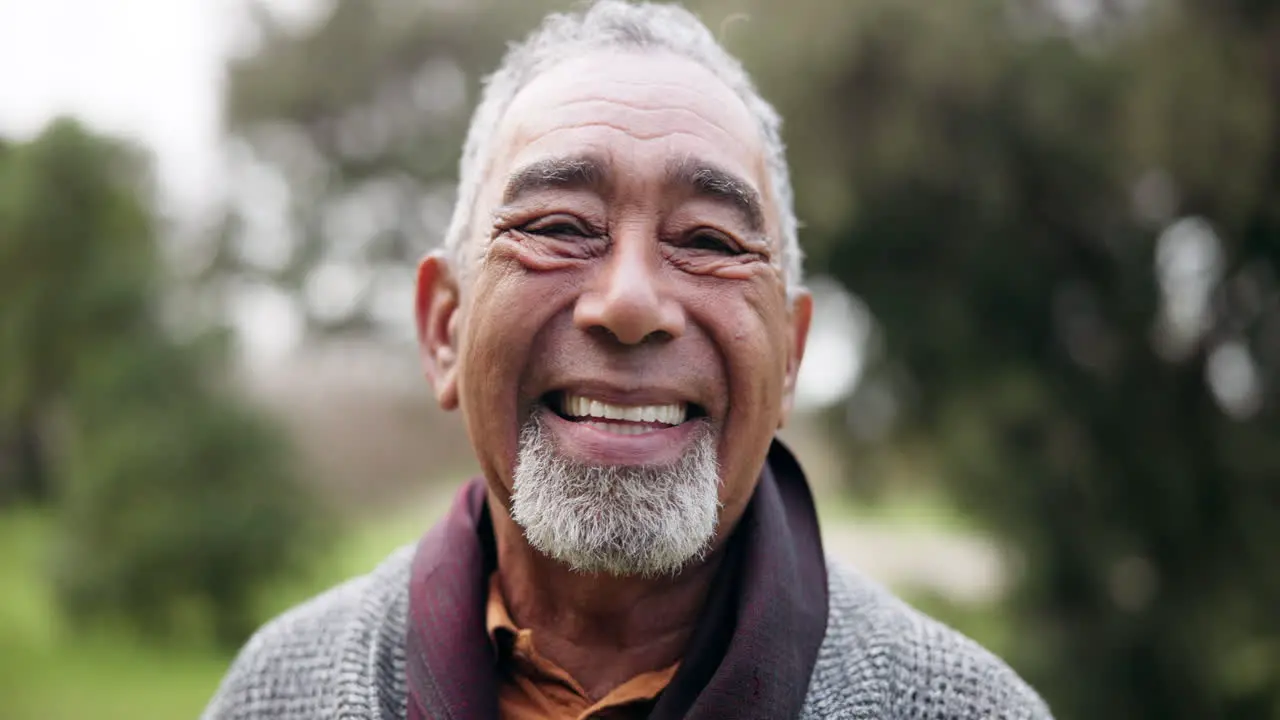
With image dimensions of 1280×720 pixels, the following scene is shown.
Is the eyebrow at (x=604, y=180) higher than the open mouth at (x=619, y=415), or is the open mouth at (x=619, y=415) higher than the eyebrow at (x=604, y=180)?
the eyebrow at (x=604, y=180)

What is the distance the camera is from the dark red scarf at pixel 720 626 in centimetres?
168

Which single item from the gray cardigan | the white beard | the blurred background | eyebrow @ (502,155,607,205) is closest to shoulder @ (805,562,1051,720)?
the gray cardigan

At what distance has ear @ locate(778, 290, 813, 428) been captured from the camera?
1961mm

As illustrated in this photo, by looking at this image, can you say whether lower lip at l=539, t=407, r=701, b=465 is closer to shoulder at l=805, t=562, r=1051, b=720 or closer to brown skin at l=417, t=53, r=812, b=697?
brown skin at l=417, t=53, r=812, b=697

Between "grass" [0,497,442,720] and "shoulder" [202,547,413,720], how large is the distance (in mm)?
5733

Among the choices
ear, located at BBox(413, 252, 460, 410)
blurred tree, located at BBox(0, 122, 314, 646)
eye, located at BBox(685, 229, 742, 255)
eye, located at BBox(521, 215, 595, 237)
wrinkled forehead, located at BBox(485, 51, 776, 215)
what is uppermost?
wrinkled forehead, located at BBox(485, 51, 776, 215)

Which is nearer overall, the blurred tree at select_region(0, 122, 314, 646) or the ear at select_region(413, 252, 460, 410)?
Answer: the ear at select_region(413, 252, 460, 410)

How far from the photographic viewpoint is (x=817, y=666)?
5.94ft

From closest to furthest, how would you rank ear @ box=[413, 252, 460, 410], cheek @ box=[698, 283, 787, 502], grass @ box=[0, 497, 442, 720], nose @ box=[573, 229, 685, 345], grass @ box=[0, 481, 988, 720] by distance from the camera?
nose @ box=[573, 229, 685, 345] < cheek @ box=[698, 283, 787, 502] < ear @ box=[413, 252, 460, 410] < grass @ box=[0, 481, 988, 720] < grass @ box=[0, 497, 442, 720]

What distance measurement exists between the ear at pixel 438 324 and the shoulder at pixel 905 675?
2.68 ft

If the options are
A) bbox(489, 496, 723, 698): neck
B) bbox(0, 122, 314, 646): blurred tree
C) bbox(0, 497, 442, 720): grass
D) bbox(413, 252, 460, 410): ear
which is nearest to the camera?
bbox(489, 496, 723, 698): neck

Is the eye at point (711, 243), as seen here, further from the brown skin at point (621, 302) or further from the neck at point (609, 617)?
the neck at point (609, 617)

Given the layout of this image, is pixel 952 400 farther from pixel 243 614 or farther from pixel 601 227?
pixel 243 614

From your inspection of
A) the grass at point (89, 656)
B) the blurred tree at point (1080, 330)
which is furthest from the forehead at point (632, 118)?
the grass at point (89, 656)
